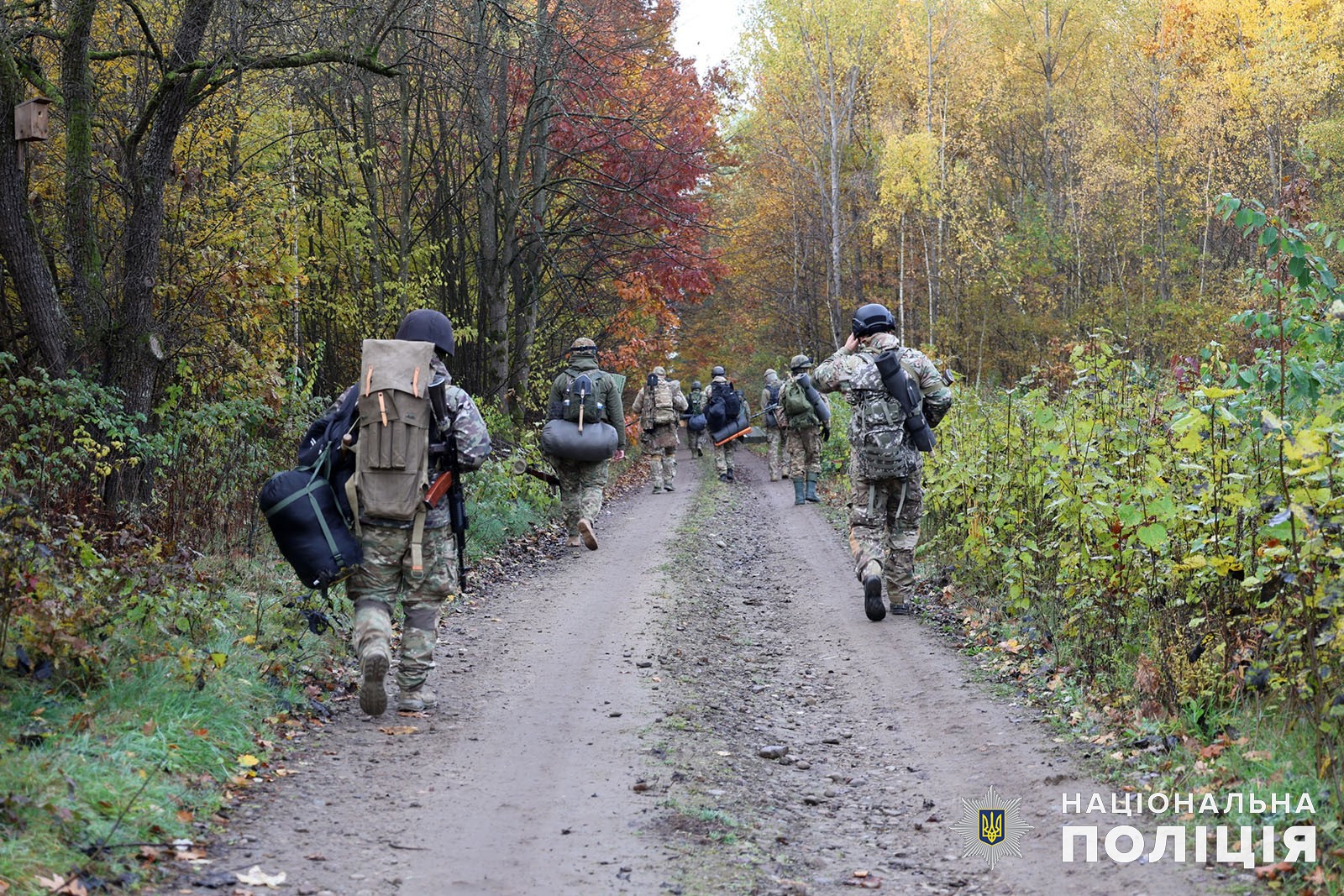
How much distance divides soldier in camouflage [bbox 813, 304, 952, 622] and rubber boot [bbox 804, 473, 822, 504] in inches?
407

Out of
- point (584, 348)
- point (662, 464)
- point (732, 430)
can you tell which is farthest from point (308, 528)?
point (732, 430)

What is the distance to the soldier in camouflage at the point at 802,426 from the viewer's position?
66.8 ft

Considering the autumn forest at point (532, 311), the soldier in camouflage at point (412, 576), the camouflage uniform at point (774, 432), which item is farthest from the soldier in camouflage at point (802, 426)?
the soldier in camouflage at point (412, 576)

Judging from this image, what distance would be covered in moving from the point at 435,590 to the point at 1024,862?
149 inches

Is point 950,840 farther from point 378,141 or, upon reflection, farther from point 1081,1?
point 1081,1

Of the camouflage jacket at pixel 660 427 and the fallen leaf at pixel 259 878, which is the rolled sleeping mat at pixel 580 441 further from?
the fallen leaf at pixel 259 878

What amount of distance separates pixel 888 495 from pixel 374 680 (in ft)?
16.2

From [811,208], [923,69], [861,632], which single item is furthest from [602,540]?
[811,208]

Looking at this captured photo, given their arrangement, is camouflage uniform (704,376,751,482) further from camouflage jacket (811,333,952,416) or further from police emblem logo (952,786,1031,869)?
police emblem logo (952,786,1031,869)

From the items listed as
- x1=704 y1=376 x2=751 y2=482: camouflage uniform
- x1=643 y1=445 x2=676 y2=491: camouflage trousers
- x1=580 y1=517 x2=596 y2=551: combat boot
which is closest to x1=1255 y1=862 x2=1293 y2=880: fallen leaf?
x1=580 y1=517 x2=596 y2=551: combat boot

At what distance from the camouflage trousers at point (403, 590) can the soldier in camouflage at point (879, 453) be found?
3.98 metres

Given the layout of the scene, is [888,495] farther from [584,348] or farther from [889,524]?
[584,348]

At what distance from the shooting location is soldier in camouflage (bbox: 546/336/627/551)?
13.8 metres

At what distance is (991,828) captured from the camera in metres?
5.21
